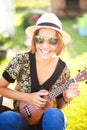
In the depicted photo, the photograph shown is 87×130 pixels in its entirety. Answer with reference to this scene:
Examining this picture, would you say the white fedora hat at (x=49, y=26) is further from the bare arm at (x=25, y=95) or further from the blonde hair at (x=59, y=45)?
the bare arm at (x=25, y=95)

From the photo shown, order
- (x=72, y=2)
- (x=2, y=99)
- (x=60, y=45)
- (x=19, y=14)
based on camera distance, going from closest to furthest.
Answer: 1. (x=60, y=45)
2. (x=2, y=99)
3. (x=72, y=2)
4. (x=19, y=14)

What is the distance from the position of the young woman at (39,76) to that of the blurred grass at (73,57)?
496mm

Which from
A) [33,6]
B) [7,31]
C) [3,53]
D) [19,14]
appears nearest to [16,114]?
[3,53]

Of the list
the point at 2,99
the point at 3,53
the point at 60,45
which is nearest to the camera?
the point at 60,45

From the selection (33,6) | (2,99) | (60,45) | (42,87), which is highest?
(60,45)

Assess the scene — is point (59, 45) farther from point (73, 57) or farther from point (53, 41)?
point (73, 57)

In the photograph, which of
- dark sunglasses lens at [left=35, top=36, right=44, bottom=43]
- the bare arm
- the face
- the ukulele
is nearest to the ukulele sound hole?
the ukulele

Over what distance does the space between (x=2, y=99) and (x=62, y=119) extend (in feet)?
3.81

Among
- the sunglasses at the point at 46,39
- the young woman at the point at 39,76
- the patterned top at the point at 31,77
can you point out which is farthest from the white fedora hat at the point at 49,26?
the patterned top at the point at 31,77

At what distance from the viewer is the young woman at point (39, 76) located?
178 inches

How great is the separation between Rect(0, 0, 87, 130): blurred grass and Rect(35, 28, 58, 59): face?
0.84m

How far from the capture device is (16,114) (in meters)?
4.51

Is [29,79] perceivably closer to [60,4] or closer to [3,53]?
[3,53]

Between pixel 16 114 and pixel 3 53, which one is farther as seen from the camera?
pixel 3 53
